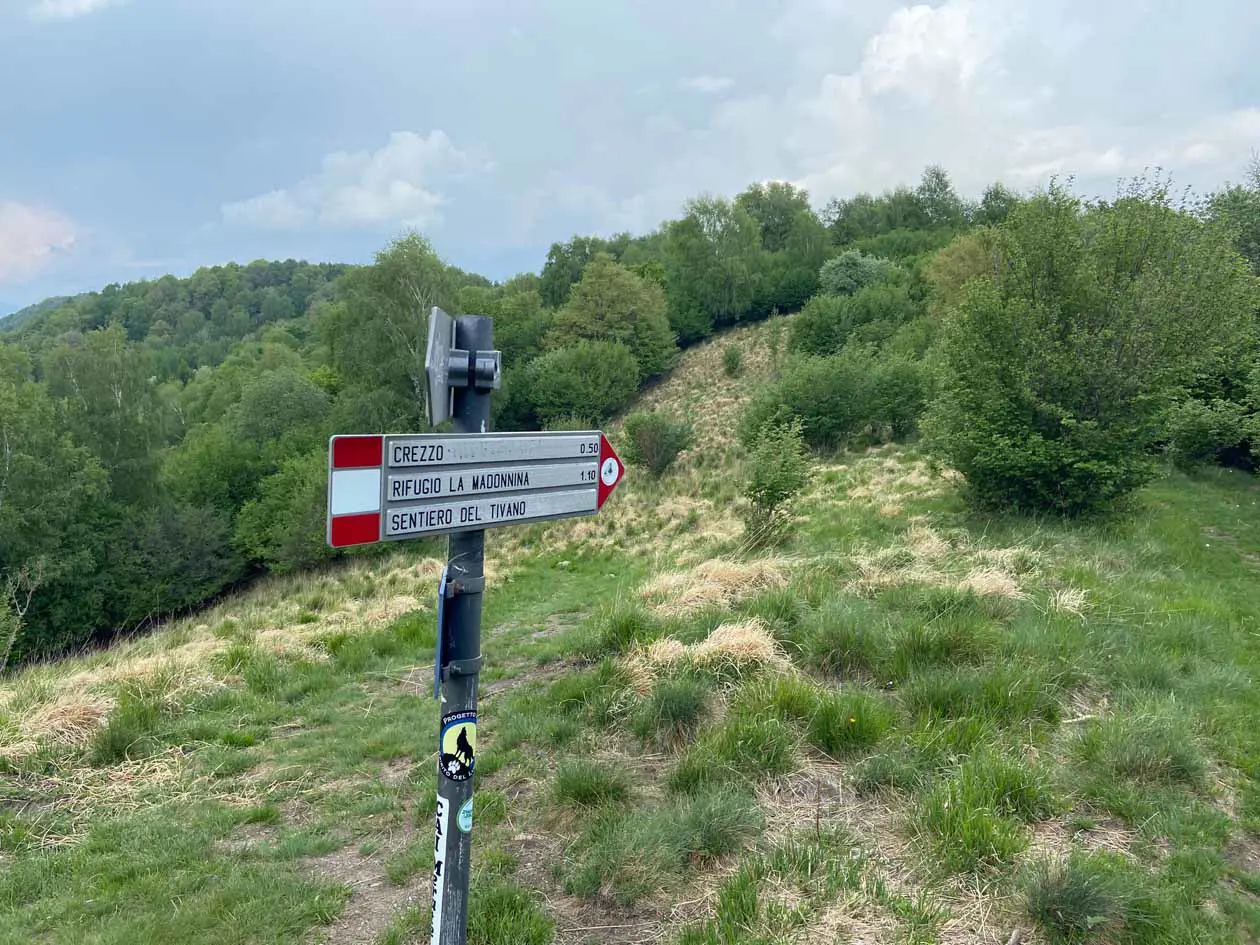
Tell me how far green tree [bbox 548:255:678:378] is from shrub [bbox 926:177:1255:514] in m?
37.7

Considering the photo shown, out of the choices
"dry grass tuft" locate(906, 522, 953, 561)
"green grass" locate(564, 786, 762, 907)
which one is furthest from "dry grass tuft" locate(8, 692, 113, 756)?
"dry grass tuft" locate(906, 522, 953, 561)

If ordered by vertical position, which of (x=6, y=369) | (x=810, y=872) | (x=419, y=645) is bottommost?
(x=419, y=645)

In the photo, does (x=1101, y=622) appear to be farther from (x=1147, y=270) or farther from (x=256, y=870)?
(x=1147, y=270)

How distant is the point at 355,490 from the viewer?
2.14m

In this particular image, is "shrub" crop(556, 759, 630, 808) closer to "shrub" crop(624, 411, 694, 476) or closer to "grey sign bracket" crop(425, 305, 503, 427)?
"grey sign bracket" crop(425, 305, 503, 427)

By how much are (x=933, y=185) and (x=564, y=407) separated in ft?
147

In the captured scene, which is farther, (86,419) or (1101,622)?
(86,419)

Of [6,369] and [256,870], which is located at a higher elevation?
[6,369]

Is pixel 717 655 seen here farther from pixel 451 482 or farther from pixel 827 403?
pixel 827 403

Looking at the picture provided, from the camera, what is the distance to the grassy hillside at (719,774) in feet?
10.1

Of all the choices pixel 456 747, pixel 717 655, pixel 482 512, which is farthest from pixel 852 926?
pixel 717 655

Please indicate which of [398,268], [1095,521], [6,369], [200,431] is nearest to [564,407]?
[398,268]

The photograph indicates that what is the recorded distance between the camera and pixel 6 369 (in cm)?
3150

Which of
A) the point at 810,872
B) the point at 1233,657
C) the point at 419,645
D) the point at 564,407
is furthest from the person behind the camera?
the point at 564,407
